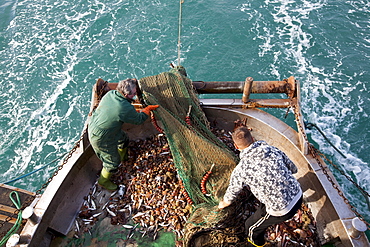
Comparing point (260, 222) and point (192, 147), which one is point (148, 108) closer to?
point (192, 147)

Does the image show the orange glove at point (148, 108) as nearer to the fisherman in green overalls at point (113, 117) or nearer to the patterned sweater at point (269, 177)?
the fisherman in green overalls at point (113, 117)

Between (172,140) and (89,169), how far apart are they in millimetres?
1847

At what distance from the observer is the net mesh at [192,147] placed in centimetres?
409

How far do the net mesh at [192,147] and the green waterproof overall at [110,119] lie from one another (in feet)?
1.56

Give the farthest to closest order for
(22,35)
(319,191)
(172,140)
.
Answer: (22,35) < (172,140) < (319,191)

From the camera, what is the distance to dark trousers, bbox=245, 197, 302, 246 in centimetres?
313

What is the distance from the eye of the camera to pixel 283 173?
2.89 m

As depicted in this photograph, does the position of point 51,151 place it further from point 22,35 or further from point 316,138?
point 316,138

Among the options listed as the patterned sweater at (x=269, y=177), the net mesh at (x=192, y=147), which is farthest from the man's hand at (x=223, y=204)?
the patterned sweater at (x=269, y=177)

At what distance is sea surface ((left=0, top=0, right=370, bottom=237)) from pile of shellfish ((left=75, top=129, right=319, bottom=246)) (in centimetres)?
424

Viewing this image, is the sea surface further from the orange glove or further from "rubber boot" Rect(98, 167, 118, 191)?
the orange glove

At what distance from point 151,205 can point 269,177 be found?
242 centimetres

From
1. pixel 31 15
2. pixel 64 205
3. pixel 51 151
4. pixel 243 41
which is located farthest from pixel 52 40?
pixel 64 205

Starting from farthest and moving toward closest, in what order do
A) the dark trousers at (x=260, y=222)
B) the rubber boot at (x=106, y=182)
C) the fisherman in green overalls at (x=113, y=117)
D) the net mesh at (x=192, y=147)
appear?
the rubber boot at (x=106, y=182) → the fisherman in green overalls at (x=113, y=117) → the net mesh at (x=192, y=147) → the dark trousers at (x=260, y=222)
